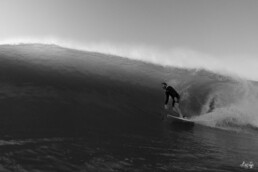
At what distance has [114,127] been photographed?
51.4 feet

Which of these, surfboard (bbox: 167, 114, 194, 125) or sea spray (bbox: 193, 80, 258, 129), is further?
sea spray (bbox: 193, 80, 258, 129)

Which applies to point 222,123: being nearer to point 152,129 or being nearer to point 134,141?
point 152,129

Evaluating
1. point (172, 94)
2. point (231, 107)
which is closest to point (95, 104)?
point (172, 94)

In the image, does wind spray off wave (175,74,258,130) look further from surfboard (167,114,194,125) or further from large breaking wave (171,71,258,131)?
surfboard (167,114,194,125)

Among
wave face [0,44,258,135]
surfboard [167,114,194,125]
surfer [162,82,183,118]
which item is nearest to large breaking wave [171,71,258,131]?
wave face [0,44,258,135]

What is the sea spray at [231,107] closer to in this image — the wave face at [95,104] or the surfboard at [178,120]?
the wave face at [95,104]

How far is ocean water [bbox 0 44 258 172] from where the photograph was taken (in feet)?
34.0

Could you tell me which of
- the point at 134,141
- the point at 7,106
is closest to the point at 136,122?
the point at 134,141

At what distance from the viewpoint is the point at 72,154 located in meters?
10.5

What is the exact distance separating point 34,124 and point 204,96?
17.2 metres

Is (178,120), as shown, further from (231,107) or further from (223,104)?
(223,104)

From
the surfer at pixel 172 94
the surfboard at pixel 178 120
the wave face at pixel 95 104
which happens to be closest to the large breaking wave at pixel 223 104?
the wave face at pixel 95 104

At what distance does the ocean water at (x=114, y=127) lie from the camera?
10375mm

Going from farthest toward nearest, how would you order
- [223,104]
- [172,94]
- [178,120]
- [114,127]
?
[223,104] < [172,94] < [178,120] < [114,127]
